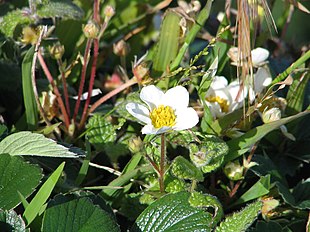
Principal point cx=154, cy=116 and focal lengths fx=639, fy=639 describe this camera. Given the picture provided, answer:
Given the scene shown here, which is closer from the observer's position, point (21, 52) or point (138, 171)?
point (138, 171)

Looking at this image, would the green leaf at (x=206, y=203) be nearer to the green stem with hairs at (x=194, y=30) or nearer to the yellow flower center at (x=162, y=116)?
the yellow flower center at (x=162, y=116)

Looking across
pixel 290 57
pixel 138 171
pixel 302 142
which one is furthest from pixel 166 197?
pixel 290 57

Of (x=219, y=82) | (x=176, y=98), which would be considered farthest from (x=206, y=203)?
(x=219, y=82)

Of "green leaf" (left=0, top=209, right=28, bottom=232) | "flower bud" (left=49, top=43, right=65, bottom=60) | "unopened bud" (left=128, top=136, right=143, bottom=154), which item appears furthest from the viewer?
"flower bud" (left=49, top=43, right=65, bottom=60)

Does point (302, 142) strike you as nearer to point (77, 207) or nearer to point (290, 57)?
point (290, 57)

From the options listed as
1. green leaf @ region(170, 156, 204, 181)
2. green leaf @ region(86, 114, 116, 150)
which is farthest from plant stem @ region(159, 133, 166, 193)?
green leaf @ region(86, 114, 116, 150)

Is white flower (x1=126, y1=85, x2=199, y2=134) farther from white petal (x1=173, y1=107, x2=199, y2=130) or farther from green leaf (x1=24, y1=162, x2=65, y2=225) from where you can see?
green leaf (x1=24, y1=162, x2=65, y2=225)
